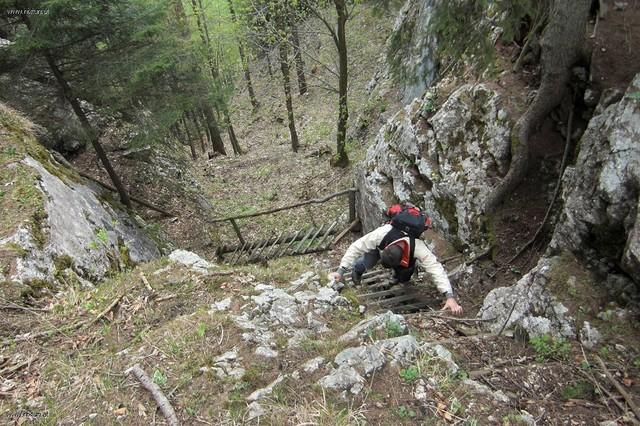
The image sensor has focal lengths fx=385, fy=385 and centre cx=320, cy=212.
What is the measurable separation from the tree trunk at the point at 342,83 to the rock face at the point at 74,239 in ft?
25.8

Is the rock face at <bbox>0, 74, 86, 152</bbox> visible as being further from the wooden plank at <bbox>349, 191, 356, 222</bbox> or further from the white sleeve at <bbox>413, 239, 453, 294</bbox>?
the white sleeve at <bbox>413, 239, 453, 294</bbox>

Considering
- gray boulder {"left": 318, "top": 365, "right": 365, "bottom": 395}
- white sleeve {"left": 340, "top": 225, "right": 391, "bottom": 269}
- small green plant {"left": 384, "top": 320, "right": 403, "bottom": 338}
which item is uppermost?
white sleeve {"left": 340, "top": 225, "right": 391, "bottom": 269}

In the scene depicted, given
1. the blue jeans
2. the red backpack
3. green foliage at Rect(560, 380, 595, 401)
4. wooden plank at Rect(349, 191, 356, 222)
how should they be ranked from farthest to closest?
wooden plank at Rect(349, 191, 356, 222) → the blue jeans → the red backpack → green foliage at Rect(560, 380, 595, 401)

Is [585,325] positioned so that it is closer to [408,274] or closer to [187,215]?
[408,274]

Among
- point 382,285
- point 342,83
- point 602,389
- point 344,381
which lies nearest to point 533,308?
point 602,389

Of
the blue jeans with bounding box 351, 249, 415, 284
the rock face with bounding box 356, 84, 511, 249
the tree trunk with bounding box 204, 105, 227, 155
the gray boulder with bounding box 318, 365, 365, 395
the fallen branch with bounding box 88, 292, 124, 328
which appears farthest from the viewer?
the tree trunk with bounding box 204, 105, 227, 155

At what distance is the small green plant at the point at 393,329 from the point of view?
3.93m

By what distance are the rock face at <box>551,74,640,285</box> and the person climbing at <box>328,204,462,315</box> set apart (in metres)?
1.46

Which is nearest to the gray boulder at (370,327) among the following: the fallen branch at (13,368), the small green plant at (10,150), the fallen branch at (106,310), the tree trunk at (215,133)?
the fallen branch at (106,310)

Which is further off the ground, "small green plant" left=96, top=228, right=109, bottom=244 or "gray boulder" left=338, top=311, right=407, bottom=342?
"small green plant" left=96, top=228, right=109, bottom=244

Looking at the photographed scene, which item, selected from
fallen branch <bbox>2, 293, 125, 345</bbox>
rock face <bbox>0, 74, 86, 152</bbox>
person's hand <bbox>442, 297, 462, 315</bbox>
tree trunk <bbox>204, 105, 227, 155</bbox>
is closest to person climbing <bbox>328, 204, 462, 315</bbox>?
person's hand <bbox>442, 297, 462, 315</bbox>

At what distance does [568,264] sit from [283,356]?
3.42m

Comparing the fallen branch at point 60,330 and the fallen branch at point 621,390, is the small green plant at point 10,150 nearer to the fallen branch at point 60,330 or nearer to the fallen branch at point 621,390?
the fallen branch at point 60,330

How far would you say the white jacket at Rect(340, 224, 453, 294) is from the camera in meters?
5.05
